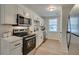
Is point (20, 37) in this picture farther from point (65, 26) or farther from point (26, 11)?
point (65, 26)

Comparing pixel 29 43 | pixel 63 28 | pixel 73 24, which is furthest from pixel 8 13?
pixel 73 24

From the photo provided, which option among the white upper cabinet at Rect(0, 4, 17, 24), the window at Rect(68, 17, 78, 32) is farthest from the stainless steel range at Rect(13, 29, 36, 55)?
the window at Rect(68, 17, 78, 32)

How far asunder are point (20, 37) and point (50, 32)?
65 cm

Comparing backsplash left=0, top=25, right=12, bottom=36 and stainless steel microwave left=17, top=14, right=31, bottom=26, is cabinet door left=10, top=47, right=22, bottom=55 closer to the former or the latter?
backsplash left=0, top=25, right=12, bottom=36

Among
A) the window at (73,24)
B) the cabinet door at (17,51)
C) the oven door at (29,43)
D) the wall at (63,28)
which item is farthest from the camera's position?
the oven door at (29,43)

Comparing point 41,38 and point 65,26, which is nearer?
point 65,26

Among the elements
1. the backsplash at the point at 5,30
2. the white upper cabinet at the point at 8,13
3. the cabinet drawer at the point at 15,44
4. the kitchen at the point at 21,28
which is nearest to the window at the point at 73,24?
the kitchen at the point at 21,28

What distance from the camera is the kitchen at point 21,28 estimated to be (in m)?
2.31

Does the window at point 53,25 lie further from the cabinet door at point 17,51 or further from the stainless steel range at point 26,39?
the cabinet door at point 17,51

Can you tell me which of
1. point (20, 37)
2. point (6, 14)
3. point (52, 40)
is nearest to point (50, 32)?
point (52, 40)

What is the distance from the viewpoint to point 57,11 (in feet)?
7.90

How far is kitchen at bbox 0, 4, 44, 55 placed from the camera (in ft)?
7.57

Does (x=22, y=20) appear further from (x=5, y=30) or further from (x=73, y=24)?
(x=73, y=24)

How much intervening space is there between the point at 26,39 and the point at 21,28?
26cm
